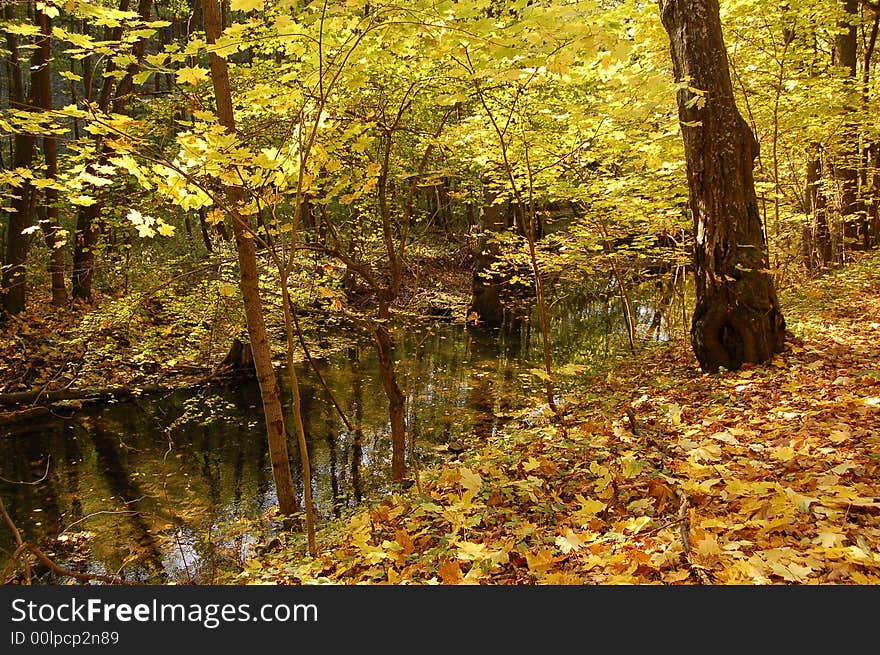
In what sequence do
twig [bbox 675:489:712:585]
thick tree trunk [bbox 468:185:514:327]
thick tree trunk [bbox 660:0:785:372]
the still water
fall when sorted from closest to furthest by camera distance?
twig [bbox 675:489:712:585], thick tree trunk [bbox 660:0:785:372], the still water, thick tree trunk [bbox 468:185:514:327]

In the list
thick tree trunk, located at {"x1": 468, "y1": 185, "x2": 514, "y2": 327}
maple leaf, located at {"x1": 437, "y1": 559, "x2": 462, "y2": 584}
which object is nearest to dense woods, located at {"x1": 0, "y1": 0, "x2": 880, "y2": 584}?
maple leaf, located at {"x1": 437, "y1": 559, "x2": 462, "y2": 584}

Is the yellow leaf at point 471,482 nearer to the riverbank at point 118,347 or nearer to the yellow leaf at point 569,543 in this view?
the yellow leaf at point 569,543

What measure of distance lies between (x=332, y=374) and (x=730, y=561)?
8828mm

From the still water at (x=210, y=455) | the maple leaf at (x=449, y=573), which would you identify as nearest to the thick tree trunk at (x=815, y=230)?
the still water at (x=210, y=455)

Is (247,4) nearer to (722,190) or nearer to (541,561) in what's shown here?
(541,561)

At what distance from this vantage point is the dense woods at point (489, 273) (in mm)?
2875

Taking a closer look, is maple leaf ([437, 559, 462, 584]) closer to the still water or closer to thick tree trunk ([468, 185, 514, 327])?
the still water

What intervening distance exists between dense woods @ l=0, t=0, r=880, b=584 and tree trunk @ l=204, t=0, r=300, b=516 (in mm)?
24

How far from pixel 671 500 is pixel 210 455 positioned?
616 cm

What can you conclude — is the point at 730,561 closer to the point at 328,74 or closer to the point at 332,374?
the point at 328,74

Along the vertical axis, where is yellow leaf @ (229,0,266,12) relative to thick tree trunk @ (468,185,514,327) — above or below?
above

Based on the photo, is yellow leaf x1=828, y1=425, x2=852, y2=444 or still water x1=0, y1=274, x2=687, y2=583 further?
still water x1=0, y1=274, x2=687, y2=583

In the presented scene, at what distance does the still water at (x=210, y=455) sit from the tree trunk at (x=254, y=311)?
3.22 feet

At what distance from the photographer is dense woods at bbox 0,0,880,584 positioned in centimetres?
288
